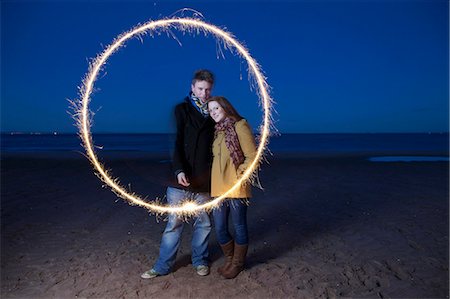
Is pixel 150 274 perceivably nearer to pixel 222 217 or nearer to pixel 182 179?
pixel 222 217

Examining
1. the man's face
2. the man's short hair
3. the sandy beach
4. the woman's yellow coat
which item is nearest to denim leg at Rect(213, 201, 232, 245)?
the woman's yellow coat

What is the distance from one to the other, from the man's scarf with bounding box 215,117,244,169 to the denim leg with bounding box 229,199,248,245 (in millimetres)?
453

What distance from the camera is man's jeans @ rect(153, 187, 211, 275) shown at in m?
4.46

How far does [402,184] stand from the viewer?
36.2 feet

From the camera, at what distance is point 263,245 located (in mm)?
5859

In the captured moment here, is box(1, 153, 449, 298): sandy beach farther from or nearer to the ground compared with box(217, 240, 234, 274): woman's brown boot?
nearer to the ground

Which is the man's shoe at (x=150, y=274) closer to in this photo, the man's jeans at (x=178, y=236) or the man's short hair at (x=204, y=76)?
the man's jeans at (x=178, y=236)

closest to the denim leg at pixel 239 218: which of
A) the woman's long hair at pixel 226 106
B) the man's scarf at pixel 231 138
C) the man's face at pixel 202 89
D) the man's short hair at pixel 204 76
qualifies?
the man's scarf at pixel 231 138

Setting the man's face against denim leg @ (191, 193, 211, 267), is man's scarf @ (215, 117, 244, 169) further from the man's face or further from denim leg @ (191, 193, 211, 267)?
denim leg @ (191, 193, 211, 267)

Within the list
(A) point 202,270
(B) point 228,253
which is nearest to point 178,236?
(A) point 202,270

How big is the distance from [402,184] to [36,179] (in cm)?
1055

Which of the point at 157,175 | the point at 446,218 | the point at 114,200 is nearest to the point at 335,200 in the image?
the point at 446,218

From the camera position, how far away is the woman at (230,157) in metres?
4.20

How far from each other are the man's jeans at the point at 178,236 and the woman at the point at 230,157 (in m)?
0.25
